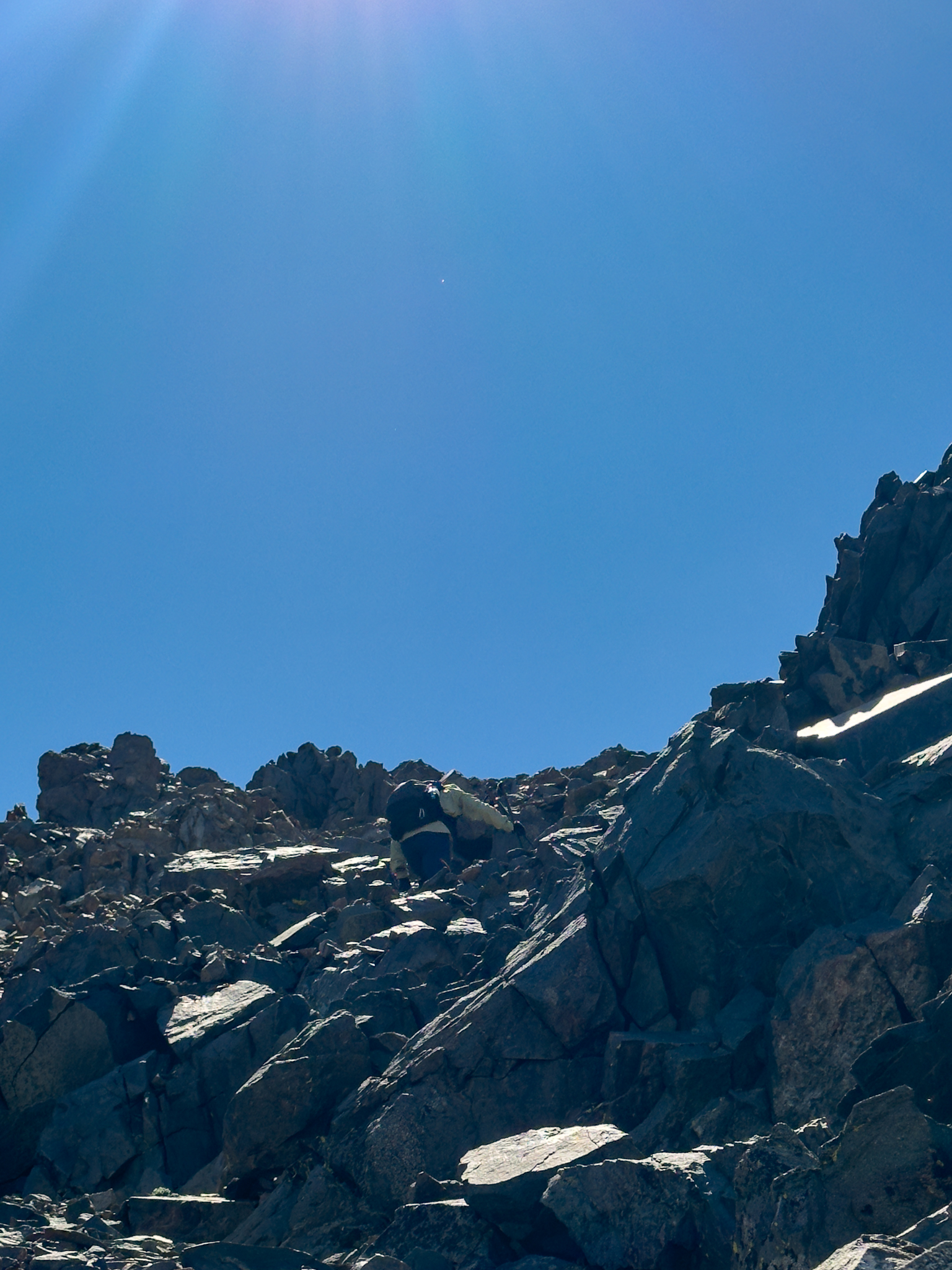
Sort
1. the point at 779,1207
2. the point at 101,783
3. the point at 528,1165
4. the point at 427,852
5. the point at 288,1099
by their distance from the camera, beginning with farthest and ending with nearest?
the point at 101,783 < the point at 427,852 < the point at 288,1099 < the point at 528,1165 < the point at 779,1207

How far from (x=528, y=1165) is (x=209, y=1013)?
16.5 metres

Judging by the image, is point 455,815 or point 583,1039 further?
point 455,815

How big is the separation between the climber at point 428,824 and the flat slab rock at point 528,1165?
95.3 feet

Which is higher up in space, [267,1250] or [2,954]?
[2,954]

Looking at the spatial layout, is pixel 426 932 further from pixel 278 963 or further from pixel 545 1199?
pixel 545 1199

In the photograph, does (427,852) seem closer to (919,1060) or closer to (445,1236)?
(445,1236)

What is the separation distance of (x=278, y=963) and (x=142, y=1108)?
7.41 meters

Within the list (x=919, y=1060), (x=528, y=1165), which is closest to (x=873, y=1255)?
(x=919, y=1060)

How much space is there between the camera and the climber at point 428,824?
49438 millimetres

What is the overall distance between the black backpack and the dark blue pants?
0.89m

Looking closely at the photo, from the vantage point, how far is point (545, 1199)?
16.6 metres

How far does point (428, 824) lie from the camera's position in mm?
51250

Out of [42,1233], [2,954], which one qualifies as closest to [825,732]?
[42,1233]

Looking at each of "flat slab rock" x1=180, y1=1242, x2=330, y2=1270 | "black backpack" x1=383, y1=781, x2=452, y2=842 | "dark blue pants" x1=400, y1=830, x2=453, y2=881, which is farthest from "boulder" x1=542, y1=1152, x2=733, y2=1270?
"black backpack" x1=383, y1=781, x2=452, y2=842
